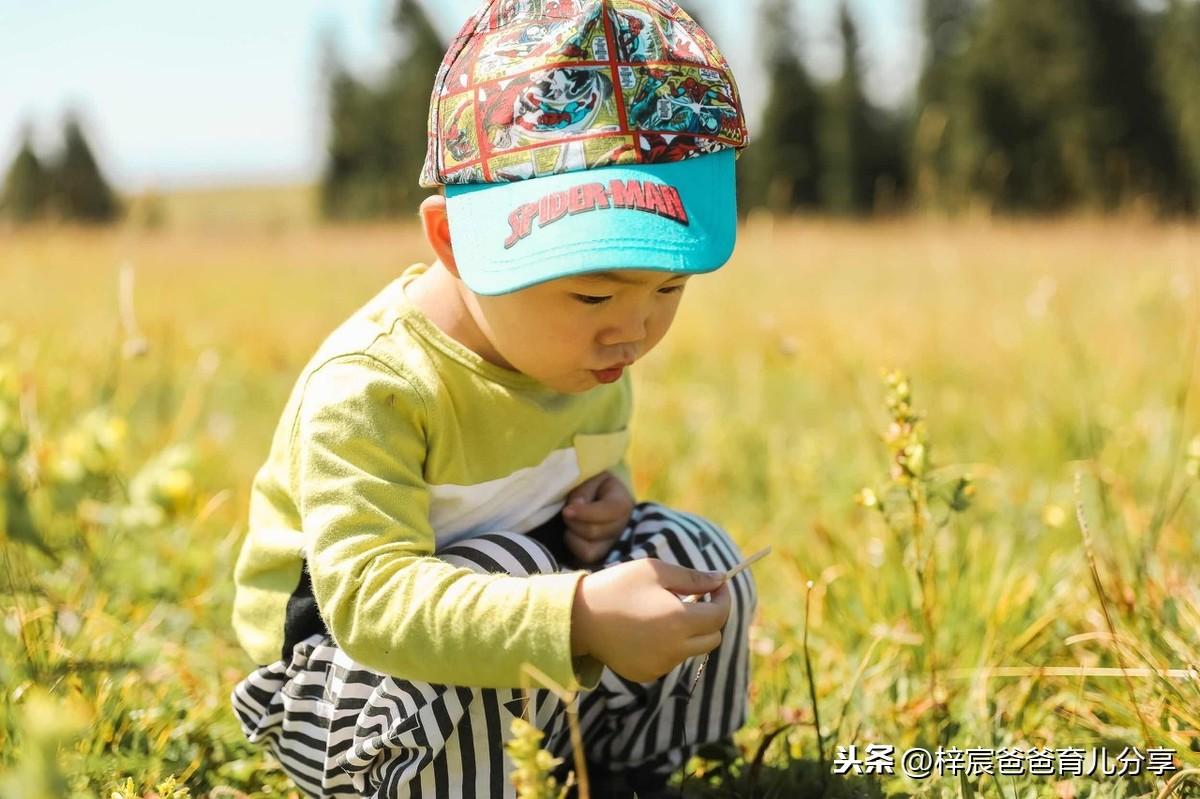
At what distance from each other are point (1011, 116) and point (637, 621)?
24209 millimetres

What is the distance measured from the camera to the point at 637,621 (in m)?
1.21

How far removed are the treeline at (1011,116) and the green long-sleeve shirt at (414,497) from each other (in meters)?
17.3

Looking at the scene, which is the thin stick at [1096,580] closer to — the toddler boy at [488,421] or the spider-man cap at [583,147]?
the toddler boy at [488,421]

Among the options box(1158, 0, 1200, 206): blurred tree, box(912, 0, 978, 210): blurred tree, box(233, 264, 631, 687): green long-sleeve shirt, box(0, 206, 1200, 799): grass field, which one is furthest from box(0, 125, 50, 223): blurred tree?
box(233, 264, 631, 687): green long-sleeve shirt

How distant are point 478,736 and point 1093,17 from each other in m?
24.7

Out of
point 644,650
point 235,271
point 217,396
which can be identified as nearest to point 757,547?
point 644,650

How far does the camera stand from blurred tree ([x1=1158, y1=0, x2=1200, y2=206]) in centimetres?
1922

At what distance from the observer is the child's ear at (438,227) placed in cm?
143

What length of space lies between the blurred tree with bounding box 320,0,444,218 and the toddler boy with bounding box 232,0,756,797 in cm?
2544

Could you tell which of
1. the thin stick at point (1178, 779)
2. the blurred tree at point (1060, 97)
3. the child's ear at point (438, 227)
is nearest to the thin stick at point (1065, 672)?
the thin stick at point (1178, 779)

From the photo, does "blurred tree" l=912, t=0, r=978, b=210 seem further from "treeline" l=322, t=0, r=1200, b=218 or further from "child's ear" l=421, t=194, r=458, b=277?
"child's ear" l=421, t=194, r=458, b=277

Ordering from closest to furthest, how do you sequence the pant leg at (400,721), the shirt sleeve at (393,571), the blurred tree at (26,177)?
the shirt sleeve at (393,571)
the pant leg at (400,721)
the blurred tree at (26,177)

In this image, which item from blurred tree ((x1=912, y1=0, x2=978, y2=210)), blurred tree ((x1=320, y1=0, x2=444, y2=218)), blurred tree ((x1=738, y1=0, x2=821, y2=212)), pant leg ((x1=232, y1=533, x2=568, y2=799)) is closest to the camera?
pant leg ((x1=232, y1=533, x2=568, y2=799))

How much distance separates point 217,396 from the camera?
4.71 meters
